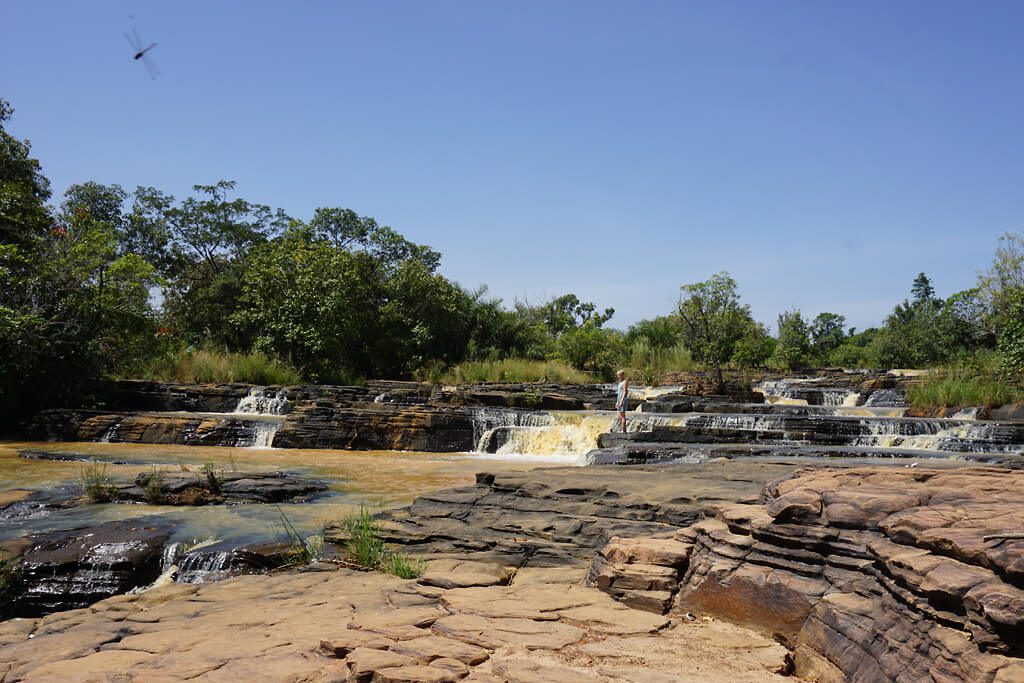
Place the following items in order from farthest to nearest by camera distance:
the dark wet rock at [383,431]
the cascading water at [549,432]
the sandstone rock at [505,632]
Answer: the dark wet rock at [383,431] < the cascading water at [549,432] < the sandstone rock at [505,632]

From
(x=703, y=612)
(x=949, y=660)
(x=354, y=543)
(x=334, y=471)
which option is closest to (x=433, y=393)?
(x=334, y=471)

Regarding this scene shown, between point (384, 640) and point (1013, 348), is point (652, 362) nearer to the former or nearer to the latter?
point (1013, 348)

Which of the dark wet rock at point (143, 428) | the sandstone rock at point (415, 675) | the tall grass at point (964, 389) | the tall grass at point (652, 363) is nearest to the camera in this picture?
the sandstone rock at point (415, 675)

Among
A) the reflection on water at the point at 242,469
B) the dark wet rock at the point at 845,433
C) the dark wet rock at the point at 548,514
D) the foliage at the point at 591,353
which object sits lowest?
the reflection on water at the point at 242,469

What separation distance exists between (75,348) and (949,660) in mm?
20598

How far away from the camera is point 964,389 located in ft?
56.0

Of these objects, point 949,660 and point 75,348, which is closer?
point 949,660

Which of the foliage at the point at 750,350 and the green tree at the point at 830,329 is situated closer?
the foliage at the point at 750,350

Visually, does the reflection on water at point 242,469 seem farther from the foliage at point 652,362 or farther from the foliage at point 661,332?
the foliage at point 661,332

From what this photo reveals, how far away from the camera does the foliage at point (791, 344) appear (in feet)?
121

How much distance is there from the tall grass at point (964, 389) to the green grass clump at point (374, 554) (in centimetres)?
1509

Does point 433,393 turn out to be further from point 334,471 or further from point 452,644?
point 452,644

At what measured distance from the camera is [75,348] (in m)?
19.0

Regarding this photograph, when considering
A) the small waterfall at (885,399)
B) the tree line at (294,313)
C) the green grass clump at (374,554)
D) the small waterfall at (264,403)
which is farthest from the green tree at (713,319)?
the green grass clump at (374,554)
